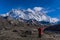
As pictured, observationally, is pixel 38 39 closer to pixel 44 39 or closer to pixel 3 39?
pixel 44 39

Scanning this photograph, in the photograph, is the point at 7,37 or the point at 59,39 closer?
the point at 7,37

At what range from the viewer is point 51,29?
61.5 meters

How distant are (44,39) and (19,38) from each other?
4117 mm

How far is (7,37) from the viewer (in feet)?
126

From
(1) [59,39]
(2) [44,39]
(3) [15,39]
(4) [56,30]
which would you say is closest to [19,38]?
(3) [15,39]

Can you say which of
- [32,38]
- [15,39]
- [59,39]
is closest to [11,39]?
[15,39]

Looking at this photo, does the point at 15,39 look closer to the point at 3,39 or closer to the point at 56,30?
the point at 3,39

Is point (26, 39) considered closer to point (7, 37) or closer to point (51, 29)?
point (7, 37)

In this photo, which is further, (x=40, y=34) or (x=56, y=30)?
(x=56, y=30)

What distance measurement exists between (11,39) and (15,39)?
650mm

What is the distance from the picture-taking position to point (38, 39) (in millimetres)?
38000

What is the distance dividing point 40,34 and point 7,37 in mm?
6145

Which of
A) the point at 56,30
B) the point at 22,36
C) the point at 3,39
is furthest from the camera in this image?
the point at 56,30

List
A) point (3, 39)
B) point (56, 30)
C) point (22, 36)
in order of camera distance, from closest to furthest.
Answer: point (3, 39), point (22, 36), point (56, 30)
